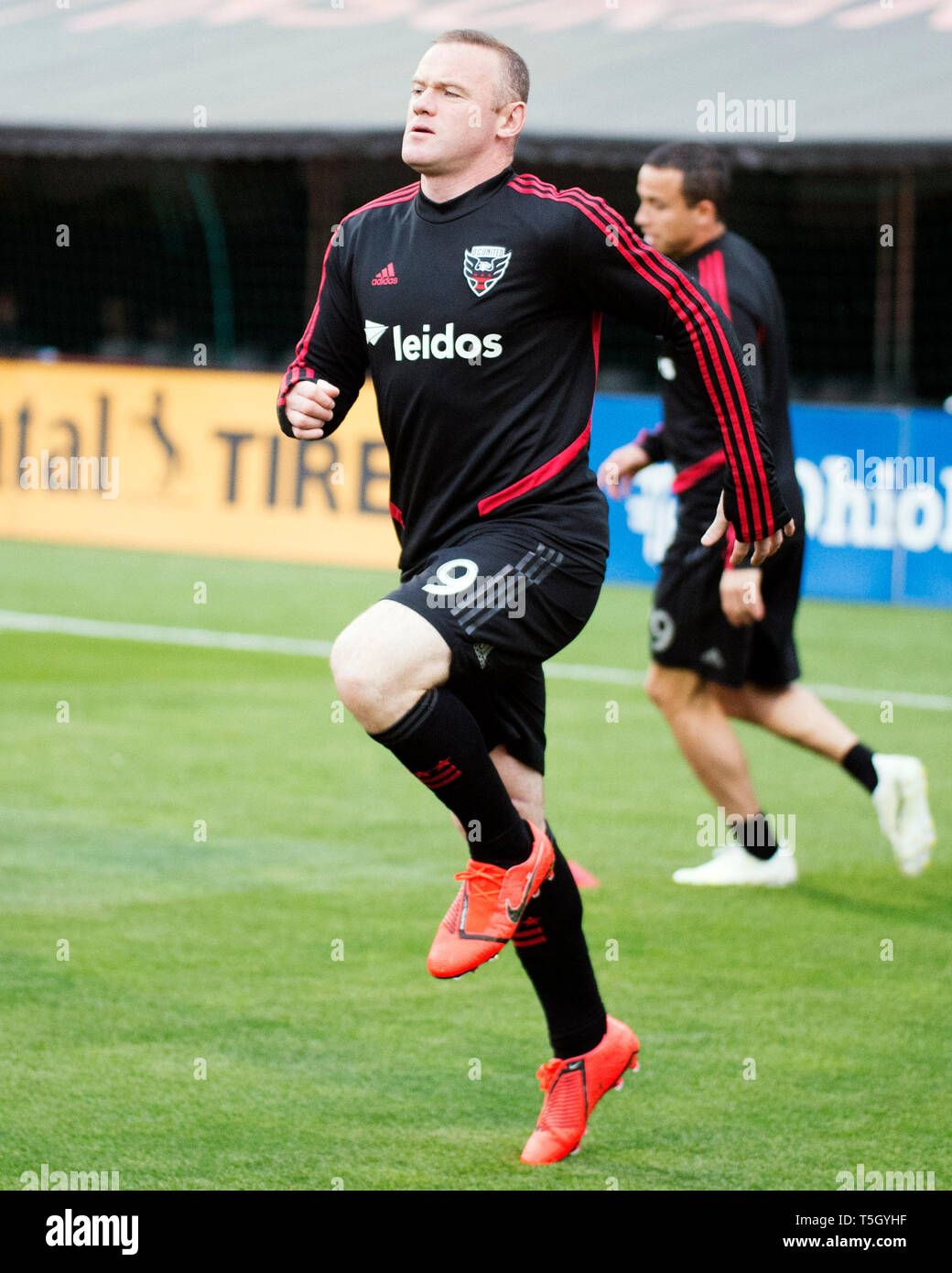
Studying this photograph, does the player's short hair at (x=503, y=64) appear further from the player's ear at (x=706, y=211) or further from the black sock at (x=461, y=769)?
the player's ear at (x=706, y=211)

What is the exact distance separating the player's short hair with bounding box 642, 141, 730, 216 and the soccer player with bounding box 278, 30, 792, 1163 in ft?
7.18

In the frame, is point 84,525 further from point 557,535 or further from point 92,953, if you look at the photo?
point 557,535

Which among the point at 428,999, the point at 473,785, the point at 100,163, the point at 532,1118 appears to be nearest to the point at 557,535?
the point at 473,785

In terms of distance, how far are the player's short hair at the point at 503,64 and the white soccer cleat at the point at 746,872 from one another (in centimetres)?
318

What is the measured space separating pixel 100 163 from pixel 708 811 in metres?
17.4

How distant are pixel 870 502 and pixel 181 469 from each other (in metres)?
5.63

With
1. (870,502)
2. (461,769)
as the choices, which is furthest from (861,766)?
(870,502)

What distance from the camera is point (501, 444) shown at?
402 cm

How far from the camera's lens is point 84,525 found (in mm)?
16438

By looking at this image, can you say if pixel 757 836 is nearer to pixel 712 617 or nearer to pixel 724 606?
pixel 712 617

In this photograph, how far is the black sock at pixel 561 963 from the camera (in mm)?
4172

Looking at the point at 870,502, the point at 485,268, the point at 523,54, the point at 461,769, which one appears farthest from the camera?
the point at 523,54

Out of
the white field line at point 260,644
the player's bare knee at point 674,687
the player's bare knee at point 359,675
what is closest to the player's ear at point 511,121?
the player's bare knee at point 359,675

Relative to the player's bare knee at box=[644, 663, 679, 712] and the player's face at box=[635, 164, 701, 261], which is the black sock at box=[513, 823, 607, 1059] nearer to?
the player's bare knee at box=[644, 663, 679, 712]
